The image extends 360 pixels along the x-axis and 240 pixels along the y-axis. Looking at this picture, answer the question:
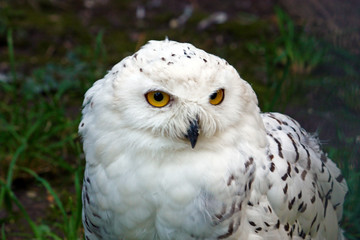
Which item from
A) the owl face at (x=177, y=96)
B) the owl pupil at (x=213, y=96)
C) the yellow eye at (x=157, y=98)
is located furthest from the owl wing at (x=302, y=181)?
the yellow eye at (x=157, y=98)

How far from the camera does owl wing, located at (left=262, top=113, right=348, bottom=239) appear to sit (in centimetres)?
278

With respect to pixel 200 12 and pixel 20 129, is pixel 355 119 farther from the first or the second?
pixel 200 12

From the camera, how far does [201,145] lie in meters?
2.63

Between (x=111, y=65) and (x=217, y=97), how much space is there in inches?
131

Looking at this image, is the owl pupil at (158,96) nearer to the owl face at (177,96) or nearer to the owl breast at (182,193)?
the owl face at (177,96)

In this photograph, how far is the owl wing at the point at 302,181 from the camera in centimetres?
278

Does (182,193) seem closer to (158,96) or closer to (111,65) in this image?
(158,96)

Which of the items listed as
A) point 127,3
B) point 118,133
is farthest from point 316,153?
point 127,3

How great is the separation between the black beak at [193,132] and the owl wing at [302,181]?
44 cm

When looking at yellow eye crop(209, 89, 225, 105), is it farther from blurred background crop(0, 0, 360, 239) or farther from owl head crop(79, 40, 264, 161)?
blurred background crop(0, 0, 360, 239)

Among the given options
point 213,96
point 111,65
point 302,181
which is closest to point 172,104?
point 213,96

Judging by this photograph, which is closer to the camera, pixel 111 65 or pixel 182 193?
pixel 182 193

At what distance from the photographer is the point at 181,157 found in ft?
8.62

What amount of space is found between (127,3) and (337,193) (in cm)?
464
